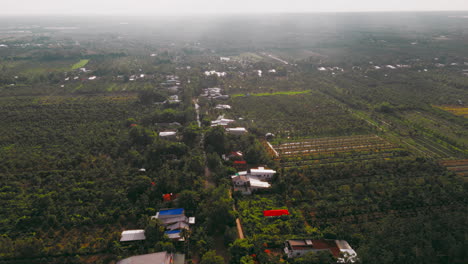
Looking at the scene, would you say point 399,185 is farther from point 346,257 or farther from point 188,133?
point 188,133

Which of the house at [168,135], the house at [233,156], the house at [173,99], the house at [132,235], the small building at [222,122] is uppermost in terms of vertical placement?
the house at [173,99]

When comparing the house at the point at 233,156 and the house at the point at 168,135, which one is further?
the house at the point at 168,135

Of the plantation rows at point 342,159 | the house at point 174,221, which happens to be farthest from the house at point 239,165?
the house at point 174,221

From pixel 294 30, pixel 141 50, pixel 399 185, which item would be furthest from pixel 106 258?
pixel 294 30

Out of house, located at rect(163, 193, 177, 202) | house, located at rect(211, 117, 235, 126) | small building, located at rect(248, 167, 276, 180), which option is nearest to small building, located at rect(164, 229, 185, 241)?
house, located at rect(163, 193, 177, 202)

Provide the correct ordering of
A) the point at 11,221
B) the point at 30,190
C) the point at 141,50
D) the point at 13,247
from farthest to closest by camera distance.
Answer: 1. the point at 141,50
2. the point at 30,190
3. the point at 11,221
4. the point at 13,247

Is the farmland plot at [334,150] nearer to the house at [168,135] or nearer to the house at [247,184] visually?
the house at [247,184]

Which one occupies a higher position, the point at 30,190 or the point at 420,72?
the point at 420,72
